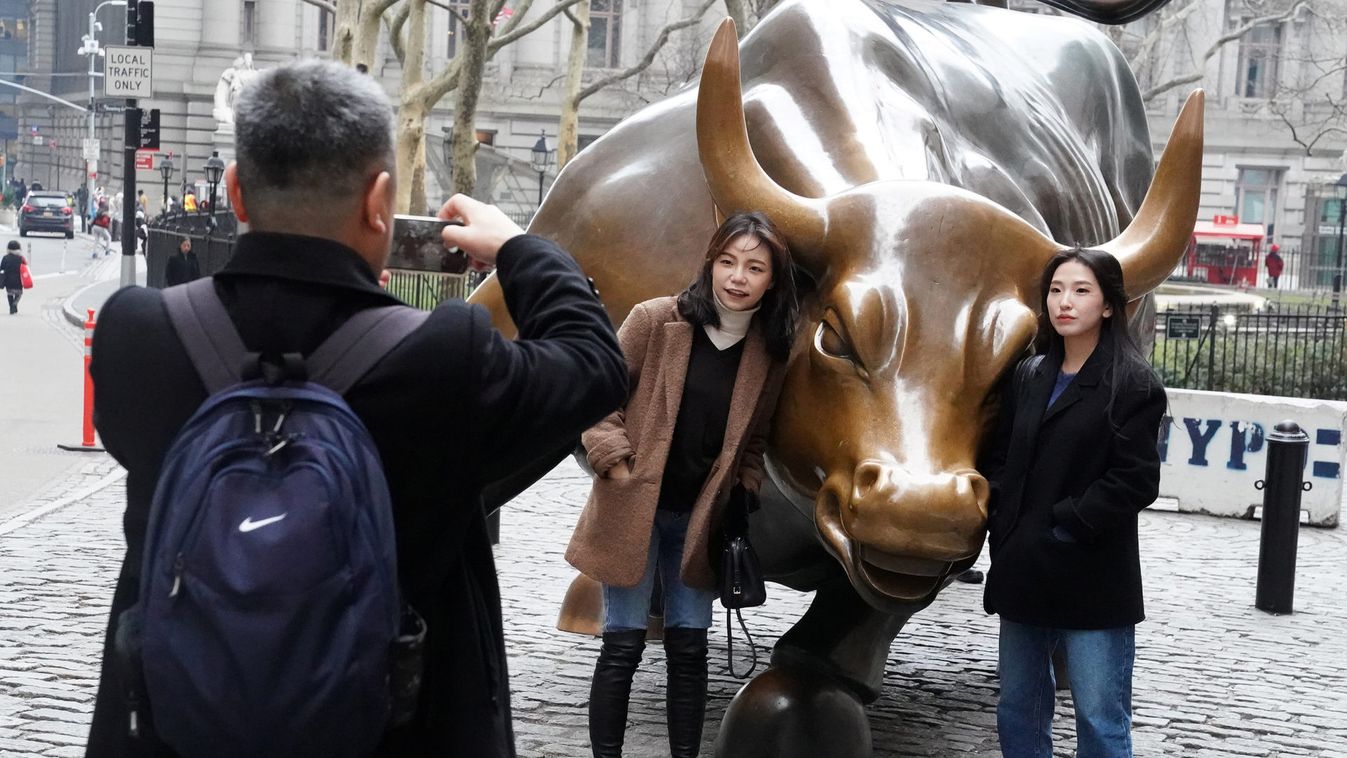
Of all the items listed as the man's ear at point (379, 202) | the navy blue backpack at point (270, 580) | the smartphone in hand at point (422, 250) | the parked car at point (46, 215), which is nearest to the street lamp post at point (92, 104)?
the parked car at point (46, 215)

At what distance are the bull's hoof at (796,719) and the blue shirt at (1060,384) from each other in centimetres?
125

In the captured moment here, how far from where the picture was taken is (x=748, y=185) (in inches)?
189

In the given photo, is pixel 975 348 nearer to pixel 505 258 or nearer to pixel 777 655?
pixel 777 655

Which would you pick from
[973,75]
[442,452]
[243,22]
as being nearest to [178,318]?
[442,452]

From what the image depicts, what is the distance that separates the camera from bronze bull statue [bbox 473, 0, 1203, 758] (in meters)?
4.31

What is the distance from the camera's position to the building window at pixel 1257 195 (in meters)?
56.0

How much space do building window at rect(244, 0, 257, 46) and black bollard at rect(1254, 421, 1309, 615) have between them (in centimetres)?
4930

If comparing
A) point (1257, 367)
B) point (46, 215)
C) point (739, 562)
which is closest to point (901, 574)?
point (739, 562)

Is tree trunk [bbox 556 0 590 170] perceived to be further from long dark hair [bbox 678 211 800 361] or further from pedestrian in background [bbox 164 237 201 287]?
long dark hair [bbox 678 211 800 361]

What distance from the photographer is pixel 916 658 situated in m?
7.46

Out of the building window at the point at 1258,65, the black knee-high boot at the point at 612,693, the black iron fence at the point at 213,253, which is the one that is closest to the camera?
the black knee-high boot at the point at 612,693

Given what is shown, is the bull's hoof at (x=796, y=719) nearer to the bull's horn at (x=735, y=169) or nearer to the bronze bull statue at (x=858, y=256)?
the bronze bull statue at (x=858, y=256)

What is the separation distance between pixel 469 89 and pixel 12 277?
8930mm

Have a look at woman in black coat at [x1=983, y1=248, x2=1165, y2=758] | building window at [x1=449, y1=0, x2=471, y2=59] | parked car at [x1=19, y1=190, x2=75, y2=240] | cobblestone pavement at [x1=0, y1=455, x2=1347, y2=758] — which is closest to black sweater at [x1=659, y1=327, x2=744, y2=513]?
woman in black coat at [x1=983, y1=248, x2=1165, y2=758]
